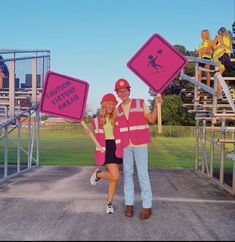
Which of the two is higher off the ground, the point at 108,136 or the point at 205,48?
the point at 205,48

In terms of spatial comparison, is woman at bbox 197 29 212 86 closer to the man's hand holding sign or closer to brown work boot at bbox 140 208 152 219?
the man's hand holding sign

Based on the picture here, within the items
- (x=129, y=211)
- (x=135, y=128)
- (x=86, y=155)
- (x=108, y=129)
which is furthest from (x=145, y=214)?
(x=86, y=155)

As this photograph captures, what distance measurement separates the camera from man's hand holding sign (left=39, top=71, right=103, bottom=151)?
17.7 ft

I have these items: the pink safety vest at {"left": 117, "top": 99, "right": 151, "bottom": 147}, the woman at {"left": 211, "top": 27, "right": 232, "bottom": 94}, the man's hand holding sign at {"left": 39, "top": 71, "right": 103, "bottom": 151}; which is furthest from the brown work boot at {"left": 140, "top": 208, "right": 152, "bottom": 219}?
the woman at {"left": 211, "top": 27, "right": 232, "bottom": 94}

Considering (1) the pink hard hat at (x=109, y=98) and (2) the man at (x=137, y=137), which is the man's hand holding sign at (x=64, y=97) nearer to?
(1) the pink hard hat at (x=109, y=98)

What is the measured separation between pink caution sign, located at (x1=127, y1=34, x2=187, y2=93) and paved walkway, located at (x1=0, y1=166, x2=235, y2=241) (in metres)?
1.92

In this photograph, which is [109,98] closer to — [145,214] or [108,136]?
[108,136]

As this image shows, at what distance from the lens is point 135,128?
5.17 metres

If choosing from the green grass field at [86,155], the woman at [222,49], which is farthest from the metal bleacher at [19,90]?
the woman at [222,49]

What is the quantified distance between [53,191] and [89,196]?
38.1 inches

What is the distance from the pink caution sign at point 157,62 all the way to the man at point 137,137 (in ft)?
0.85

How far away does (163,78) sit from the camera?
5.29 metres

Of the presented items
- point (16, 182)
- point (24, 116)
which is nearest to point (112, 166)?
point (16, 182)

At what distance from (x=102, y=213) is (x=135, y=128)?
141 cm
